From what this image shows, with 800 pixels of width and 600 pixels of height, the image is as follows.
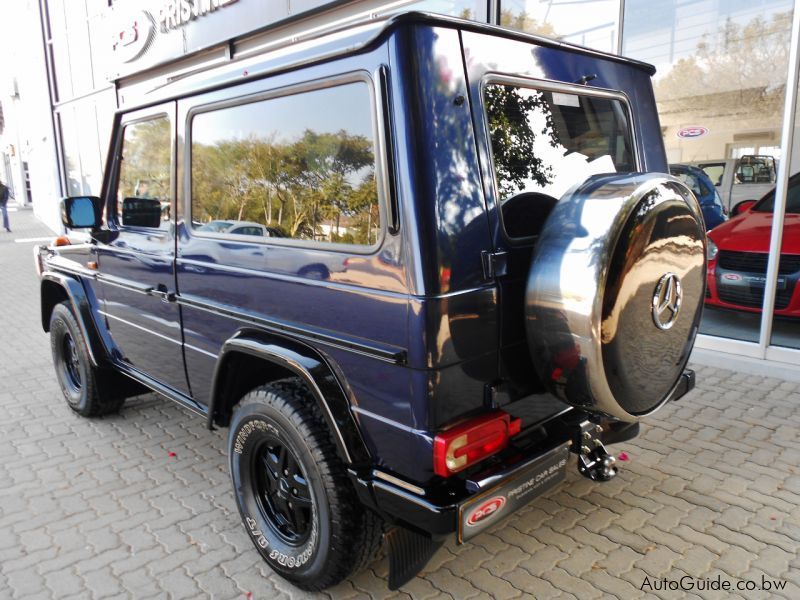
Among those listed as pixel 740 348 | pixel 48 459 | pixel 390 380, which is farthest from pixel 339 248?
pixel 740 348

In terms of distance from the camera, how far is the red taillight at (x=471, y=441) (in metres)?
1.81

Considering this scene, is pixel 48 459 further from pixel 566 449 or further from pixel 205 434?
pixel 566 449

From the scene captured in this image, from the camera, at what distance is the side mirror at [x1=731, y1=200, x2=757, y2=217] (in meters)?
5.15

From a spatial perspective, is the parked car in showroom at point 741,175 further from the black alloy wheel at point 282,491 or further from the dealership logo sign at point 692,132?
the black alloy wheel at point 282,491

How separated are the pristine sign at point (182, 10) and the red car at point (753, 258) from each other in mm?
7630

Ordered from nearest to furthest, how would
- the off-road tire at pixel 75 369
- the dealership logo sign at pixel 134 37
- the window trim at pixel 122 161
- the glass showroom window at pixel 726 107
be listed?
the window trim at pixel 122 161, the off-road tire at pixel 75 369, the glass showroom window at pixel 726 107, the dealership logo sign at pixel 134 37

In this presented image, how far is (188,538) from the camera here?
2764 mm

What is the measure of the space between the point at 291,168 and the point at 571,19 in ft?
15.9

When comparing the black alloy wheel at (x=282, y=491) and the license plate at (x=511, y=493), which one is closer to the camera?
the license plate at (x=511, y=493)

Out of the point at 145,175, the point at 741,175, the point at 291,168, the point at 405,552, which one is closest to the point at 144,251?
the point at 145,175

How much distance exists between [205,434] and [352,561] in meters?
2.06

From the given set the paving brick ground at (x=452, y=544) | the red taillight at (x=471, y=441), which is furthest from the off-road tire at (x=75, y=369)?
the red taillight at (x=471, y=441)

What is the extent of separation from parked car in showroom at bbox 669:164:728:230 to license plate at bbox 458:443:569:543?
13.5 ft
